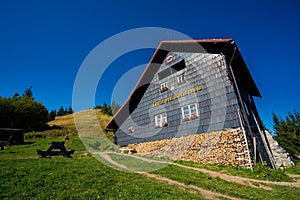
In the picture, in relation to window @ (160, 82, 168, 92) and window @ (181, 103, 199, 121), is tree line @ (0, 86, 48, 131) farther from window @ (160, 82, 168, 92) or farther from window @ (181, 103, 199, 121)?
Answer: window @ (181, 103, 199, 121)

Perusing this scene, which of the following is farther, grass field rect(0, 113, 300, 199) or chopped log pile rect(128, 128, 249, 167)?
chopped log pile rect(128, 128, 249, 167)

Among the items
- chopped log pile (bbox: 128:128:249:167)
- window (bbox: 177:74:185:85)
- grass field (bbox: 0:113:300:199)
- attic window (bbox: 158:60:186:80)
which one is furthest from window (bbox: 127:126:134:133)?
grass field (bbox: 0:113:300:199)

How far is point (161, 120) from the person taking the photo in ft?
51.6

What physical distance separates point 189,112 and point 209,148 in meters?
3.17

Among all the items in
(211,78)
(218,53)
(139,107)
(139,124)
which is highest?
(218,53)

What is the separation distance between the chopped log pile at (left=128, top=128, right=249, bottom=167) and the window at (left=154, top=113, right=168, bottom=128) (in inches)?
54.8

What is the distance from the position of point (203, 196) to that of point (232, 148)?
5947 millimetres

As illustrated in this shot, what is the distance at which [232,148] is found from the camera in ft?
35.6

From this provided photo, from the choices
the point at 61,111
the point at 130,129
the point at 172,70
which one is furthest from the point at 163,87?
the point at 61,111

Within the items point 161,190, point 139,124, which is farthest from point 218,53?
point 161,190

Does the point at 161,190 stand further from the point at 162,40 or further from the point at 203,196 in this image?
the point at 162,40

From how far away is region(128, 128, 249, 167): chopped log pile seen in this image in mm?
10602

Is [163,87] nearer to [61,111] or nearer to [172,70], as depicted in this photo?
[172,70]

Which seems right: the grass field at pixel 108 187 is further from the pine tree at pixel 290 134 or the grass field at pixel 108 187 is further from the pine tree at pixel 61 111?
the pine tree at pixel 61 111
